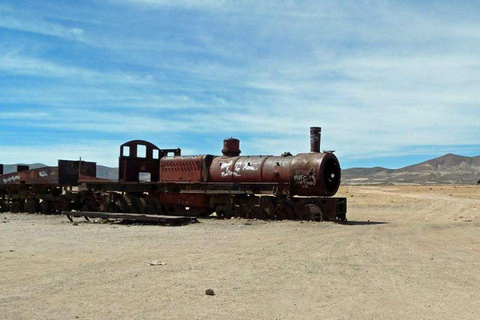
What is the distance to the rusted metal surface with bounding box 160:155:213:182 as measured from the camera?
78.7 ft

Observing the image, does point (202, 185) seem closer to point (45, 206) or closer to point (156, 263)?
point (45, 206)

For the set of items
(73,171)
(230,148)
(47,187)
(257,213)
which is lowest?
(257,213)

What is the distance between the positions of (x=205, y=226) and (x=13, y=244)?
7.13 metres

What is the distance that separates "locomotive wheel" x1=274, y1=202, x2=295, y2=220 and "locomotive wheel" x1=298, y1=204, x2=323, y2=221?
0.47m

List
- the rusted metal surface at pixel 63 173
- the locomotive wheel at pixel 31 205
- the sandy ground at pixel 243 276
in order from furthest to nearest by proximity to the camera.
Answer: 1. the locomotive wheel at pixel 31 205
2. the rusted metal surface at pixel 63 173
3. the sandy ground at pixel 243 276

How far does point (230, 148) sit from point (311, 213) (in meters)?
5.62

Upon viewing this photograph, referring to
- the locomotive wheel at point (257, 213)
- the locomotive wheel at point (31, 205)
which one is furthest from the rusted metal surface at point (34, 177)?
the locomotive wheel at point (257, 213)

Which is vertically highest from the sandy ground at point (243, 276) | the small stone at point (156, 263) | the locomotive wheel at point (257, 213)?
the locomotive wheel at point (257, 213)

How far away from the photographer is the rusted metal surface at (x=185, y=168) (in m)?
24.0

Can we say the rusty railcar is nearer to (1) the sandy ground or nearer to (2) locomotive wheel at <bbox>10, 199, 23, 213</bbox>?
(2) locomotive wheel at <bbox>10, 199, 23, 213</bbox>

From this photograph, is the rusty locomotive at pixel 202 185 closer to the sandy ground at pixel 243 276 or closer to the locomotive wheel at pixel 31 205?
the locomotive wheel at pixel 31 205

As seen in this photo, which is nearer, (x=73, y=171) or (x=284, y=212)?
(x=284, y=212)

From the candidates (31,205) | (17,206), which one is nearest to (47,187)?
(31,205)

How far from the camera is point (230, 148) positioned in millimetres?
24344
